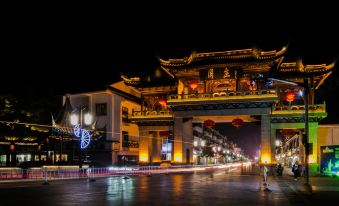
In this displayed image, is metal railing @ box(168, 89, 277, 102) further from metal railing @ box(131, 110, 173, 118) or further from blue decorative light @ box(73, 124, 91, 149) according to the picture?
blue decorative light @ box(73, 124, 91, 149)

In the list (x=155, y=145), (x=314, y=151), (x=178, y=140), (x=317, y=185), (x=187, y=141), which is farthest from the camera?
(x=155, y=145)

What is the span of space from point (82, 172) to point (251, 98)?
2061 centimetres

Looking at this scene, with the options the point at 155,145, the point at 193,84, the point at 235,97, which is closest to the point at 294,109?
the point at 235,97

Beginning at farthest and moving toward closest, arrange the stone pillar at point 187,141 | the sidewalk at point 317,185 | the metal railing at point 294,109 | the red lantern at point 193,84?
the red lantern at point 193,84
the stone pillar at point 187,141
the metal railing at point 294,109
the sidewalk at point 317,185

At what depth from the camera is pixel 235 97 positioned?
45.3m

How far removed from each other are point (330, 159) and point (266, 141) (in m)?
9.34

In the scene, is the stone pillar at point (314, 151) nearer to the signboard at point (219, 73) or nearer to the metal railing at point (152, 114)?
the signboard at point (219, 73)

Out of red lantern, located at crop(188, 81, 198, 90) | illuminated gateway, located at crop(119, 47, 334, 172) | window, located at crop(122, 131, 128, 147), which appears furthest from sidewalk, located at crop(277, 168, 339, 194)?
window, located at crop(122, 131, 128, 147)

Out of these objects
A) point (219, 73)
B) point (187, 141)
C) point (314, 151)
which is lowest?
point (314, 151)

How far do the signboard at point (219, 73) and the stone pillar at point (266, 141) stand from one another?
6215 millimetres

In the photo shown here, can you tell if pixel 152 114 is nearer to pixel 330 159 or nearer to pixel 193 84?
pixel 193 84

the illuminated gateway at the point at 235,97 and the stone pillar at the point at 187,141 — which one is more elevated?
the illuminated gateway at the point at 235,97

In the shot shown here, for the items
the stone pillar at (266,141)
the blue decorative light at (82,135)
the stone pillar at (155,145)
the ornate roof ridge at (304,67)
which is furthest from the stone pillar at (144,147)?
the ornate roof ridge at (304,67)

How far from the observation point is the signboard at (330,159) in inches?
1381
